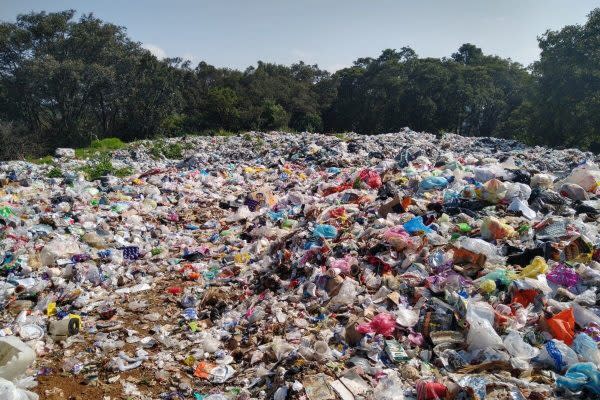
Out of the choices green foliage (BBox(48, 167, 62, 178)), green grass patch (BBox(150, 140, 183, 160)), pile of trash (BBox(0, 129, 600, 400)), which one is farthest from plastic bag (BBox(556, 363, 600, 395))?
green grass patch (BBox(150, 140, 183, 160))

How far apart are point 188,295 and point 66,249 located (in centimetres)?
188

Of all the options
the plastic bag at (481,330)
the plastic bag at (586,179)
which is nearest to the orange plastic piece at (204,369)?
the plastic bag at (481,330)

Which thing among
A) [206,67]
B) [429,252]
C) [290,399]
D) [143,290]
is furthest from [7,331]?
[206,67]

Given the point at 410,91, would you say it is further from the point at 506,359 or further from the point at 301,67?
the point at 506,359

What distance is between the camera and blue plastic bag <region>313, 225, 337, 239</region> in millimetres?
5050

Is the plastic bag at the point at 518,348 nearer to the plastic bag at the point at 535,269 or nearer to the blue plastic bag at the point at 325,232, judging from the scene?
the plastic bag at the point at 535,269

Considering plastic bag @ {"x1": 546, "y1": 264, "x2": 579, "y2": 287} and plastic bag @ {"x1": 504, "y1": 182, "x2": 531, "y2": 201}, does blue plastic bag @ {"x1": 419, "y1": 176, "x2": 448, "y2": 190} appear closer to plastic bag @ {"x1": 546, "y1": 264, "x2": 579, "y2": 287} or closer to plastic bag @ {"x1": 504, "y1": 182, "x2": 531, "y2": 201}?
plastic bag @ {"x1": 504, "y1": 182, "x2": 531, "y2": 201}

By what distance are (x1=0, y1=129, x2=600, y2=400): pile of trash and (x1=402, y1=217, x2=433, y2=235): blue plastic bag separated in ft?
0.07

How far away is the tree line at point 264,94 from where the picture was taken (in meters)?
15.9

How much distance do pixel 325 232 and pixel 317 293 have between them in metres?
1.20

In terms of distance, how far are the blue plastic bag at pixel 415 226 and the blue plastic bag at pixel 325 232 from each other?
848 mm

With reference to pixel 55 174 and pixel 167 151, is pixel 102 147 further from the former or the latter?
pixel 55 174

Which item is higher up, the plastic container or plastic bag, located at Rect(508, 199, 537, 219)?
plastic bag, located at Rect(508, 199, 537, 219)

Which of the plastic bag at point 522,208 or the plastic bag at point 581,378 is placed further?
the plastic bag at point 522,208
